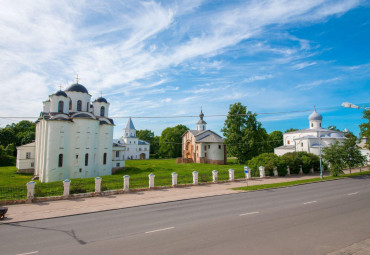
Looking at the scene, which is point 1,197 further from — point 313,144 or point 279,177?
point 313,144

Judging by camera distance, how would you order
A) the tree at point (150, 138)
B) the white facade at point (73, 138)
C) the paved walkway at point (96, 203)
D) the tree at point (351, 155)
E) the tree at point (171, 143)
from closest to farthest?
1. the paved walkway at point (96, 203)
2. the tree at point (351, 155)
3. the white facade at point (73, 138)
4. the tree at point (171, 143)
5. the tree at point (150, 138)

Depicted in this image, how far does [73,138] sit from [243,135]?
30.3m

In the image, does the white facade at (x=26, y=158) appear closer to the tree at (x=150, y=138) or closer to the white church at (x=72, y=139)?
the white church at (x=72, y=139)

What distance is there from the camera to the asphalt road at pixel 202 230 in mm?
6969

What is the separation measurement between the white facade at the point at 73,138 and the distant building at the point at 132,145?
37793 millimetres

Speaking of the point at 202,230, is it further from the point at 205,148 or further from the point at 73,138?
the point at 205,148

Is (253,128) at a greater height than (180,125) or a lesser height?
lesser

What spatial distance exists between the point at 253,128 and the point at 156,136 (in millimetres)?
58414

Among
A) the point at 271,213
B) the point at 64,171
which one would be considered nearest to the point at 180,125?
the point at 64,171

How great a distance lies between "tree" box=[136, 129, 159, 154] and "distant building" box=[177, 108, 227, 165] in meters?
34.7

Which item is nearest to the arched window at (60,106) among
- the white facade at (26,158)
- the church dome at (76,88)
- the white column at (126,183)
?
the church dome at (76,88)

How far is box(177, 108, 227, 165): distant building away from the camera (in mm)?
51125

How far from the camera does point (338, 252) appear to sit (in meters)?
6.44

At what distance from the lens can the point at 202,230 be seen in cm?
853
